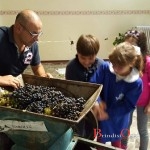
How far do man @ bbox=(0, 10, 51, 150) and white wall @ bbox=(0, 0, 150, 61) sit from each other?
313cm

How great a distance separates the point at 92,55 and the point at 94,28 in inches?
146

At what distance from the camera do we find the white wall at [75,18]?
502 cm

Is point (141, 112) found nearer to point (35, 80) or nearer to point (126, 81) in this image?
point (126, 81)

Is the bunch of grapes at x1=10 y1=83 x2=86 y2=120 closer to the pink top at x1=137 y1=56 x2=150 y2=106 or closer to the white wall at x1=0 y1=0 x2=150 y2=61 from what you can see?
the pink top at x1=137 y1=56 x2=150 y2=106

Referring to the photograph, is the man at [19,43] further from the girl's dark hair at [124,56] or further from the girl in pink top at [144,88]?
the girl in pink top at [144,88]

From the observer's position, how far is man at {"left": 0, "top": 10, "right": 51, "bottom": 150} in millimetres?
1838

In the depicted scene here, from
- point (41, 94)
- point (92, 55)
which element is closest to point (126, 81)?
point (92, 55)

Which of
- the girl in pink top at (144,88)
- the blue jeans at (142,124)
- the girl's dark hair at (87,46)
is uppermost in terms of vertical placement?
the girl's dark hair at (87,46)

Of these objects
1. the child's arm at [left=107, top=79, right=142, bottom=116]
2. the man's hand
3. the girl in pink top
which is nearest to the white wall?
the girl in pink top

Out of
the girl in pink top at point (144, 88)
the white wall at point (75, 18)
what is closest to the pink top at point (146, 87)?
the girl in pink top at point (144, 88)

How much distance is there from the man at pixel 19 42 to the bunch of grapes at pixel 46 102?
0.66m

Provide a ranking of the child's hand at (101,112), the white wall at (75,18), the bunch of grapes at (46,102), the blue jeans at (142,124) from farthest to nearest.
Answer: the white wall at (75,18)
the blue jeans at (142,124)
the child's hand at (101,112)
the bunch of grapes at (46,102)

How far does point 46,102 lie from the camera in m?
1.12

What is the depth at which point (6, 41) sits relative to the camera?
1.93 metres
